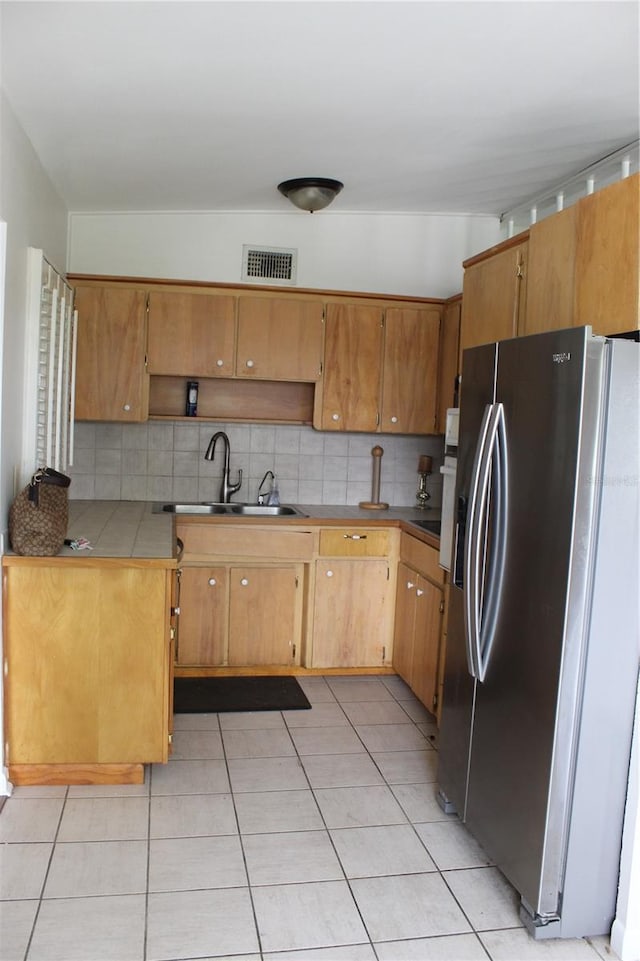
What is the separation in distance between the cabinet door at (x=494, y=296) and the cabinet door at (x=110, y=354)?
1818 mm

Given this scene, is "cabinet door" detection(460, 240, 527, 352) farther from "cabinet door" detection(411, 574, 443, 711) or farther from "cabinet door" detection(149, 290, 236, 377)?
"cabinet door" detection(149, 290, 236, 377)

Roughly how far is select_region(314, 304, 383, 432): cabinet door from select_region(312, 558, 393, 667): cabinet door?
0.85m

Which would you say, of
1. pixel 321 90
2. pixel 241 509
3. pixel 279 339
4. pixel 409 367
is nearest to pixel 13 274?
pixel 321 90

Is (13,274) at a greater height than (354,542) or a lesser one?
greater

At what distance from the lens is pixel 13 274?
2.86 m

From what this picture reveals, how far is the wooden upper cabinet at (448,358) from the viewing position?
14.4 feet

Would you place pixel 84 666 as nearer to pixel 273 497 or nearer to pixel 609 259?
pixel 273 497

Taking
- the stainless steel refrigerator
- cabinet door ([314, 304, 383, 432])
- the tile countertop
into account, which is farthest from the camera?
cabinet door ([314, 304, 383, 432])

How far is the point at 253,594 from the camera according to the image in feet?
13.8

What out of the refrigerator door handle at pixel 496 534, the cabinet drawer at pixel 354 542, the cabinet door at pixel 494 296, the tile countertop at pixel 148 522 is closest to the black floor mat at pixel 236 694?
the cabinet drawer at pixel 354 542

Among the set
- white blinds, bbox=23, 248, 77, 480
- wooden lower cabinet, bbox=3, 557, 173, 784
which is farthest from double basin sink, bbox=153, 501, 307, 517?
wooden lower cabinet, bbox=3, 557, 173, 784

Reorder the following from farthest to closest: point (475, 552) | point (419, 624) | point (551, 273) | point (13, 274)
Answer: point (419, 624) → point (13, 274) → point (551, 273) → point (475, 552)

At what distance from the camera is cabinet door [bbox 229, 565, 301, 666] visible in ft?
13.7

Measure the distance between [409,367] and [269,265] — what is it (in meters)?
1.03
